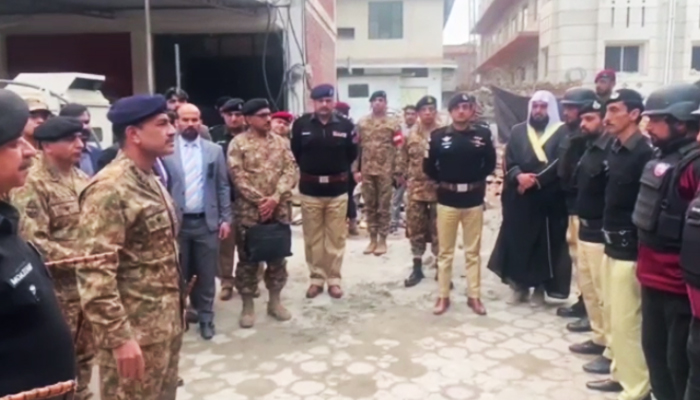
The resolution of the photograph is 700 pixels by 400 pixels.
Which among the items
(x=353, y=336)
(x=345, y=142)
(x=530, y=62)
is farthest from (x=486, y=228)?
(x=530, y=62)

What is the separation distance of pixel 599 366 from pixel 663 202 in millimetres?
1689

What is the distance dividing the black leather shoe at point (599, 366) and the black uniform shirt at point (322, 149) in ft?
8.64

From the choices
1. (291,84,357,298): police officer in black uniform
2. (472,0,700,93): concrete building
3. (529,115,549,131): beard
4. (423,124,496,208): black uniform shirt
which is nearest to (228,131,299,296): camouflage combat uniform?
(291,84,357,298): police officer in black uniform

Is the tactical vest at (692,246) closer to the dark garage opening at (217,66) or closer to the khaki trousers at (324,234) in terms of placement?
the khaki trousers at (324,234)

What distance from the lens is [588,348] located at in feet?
16.0

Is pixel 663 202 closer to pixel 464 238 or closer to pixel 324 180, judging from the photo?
pixel 464 238

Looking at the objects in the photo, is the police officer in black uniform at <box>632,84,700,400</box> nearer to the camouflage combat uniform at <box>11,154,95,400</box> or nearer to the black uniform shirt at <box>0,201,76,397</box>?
the black uniform shirt at <box>0,201,76,397</box>

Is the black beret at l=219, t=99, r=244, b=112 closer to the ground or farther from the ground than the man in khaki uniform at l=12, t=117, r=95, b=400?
farther from the ground

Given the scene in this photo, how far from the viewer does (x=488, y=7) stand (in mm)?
37188

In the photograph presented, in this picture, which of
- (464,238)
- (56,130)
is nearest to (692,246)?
(464,238)

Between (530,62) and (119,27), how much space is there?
19114 mm

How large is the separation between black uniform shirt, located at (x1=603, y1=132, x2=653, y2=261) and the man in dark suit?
280 cm

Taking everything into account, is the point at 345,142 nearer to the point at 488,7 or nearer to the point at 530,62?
the point at 530,62

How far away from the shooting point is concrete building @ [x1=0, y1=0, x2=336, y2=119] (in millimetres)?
11578
